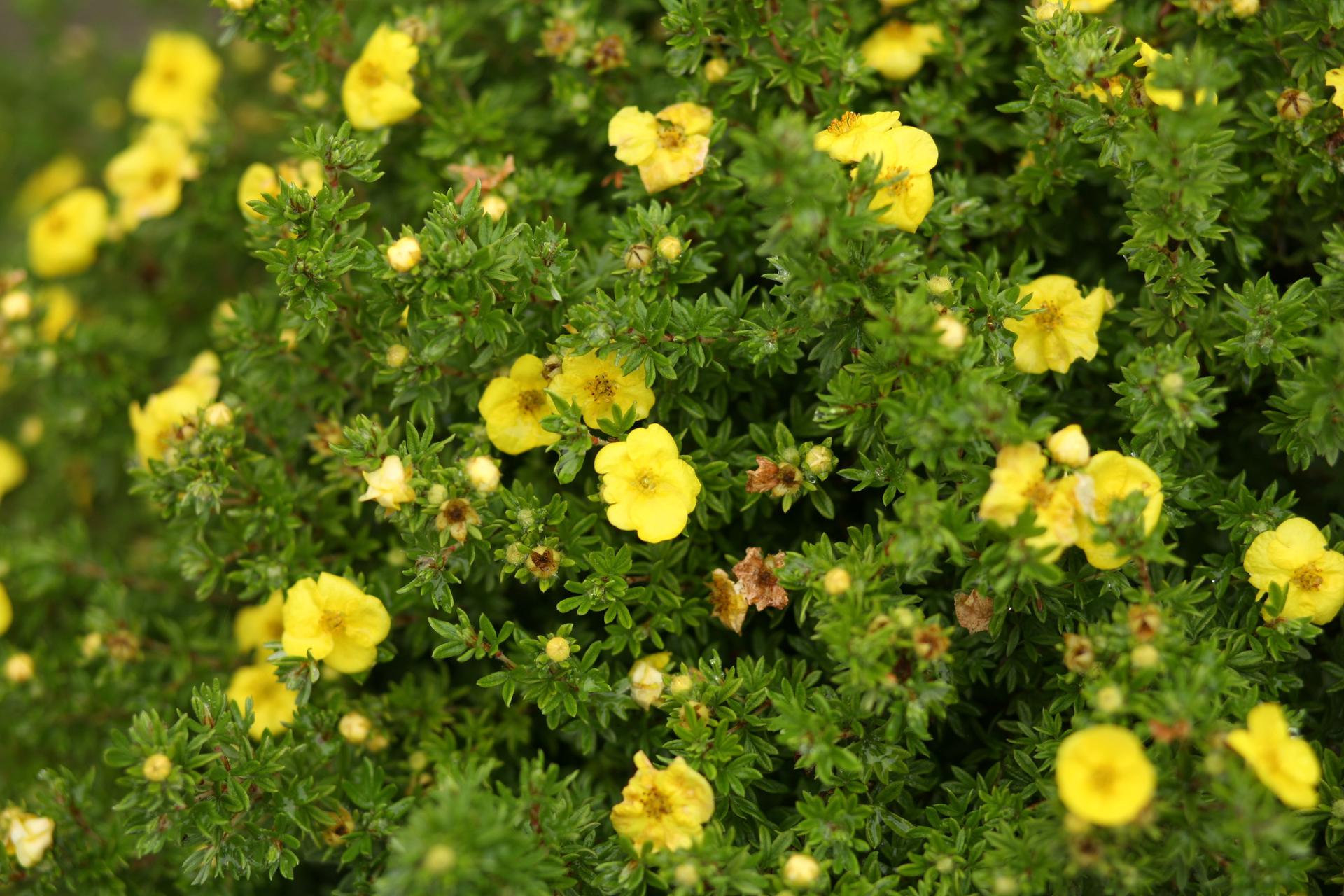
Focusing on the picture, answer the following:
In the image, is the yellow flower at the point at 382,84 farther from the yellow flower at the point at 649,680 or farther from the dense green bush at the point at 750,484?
the yellow flower at the point at 649,680

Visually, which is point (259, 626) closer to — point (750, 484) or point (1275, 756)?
point (750, 484)

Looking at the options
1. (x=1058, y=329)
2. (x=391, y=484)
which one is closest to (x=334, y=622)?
(x=391, y=484)

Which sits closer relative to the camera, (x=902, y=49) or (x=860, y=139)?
(x=860, y=139)

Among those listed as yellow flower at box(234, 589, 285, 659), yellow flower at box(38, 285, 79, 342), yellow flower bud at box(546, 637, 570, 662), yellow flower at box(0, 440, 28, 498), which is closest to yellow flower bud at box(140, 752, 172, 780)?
yellow flower at box(234, 589, 285, 659)

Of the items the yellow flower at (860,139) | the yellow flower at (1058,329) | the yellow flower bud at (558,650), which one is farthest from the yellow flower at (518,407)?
the yellow flower at (1058,329)

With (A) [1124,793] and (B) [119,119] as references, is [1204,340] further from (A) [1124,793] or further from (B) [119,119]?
(B) [119,119]

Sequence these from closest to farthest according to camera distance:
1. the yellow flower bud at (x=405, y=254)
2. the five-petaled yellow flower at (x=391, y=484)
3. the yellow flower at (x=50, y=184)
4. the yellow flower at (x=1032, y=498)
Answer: the yellow flower at (x=1032, y=498), the five-petaled yellow flower at (x=391, y=484), the yellow flower bud at (x=405, y=254), the yellow flower at (x=50, y=184)

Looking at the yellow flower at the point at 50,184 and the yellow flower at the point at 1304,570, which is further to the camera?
the yellow flower at the point at 50,184
